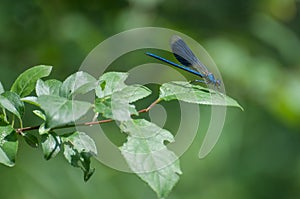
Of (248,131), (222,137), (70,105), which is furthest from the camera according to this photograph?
(248,131)

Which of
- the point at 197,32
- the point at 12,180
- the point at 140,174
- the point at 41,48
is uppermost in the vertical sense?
the point at 140,174

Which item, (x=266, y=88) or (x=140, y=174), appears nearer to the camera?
(x=140, y=174)

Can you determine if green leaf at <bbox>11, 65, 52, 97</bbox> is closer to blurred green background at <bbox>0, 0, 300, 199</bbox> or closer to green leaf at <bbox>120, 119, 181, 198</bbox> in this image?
green leaf at <bbox>120, 119, 181, 198</bbox>

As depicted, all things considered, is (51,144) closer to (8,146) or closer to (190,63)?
(8,146)

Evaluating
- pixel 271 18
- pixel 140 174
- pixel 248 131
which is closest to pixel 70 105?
pixel 140 174

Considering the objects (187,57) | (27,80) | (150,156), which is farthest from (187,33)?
(150,156)

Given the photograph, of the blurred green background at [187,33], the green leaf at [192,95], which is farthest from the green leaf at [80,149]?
the blurred green background at [187,33]

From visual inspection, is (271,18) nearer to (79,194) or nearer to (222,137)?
(222,137)
